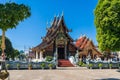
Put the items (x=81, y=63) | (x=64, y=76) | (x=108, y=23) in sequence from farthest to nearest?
(x=81, y=63) < (x=108, y=23) < (x=64, y=76)

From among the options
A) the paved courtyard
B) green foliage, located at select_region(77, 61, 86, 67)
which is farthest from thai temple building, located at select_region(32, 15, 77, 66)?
the paved courtyard

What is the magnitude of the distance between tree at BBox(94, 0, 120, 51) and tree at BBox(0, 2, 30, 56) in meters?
14.3

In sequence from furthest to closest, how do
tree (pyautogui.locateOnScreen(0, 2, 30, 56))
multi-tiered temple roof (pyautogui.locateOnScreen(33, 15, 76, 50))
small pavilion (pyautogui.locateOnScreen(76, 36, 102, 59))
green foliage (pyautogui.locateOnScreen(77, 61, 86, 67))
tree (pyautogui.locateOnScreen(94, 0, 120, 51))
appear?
small pavilion (pyautogui.locateOnScreen(76, 36, 102, 59))
multi-tiered temple roof (pyautogui.locateOnScreen(33, 15, 76, 50))
green foliage (pyautogui.locateOnScreen(77, 61, 86, 67))
tree (pyautogui.locateOnScreen(94, 0, 120, 51))
tree (pyautogui.locateOnScreen(0, 2, 30, 56))

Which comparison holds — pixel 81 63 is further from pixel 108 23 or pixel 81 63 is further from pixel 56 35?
pixel 108 23

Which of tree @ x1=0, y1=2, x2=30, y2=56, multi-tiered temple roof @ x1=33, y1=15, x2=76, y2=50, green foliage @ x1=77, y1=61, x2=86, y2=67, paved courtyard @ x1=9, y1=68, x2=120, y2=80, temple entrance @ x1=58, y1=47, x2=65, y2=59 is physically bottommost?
paved courtyard @ x1=9, y1=68, x2=120, y2=80

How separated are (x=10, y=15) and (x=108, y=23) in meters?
15.5

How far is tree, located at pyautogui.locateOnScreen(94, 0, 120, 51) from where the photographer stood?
104 feet

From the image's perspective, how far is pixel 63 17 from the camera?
54344mm

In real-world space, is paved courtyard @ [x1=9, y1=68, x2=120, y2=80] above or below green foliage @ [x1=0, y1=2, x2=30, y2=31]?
below

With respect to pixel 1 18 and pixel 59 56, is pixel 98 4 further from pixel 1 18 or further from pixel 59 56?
pixel 59 56

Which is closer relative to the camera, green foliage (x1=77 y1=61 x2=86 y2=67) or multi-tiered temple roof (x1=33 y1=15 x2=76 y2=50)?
green foliage (x1=77 y1=61 x2=86 y2=67)

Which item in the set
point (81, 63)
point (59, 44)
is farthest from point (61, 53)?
point (81, 63)

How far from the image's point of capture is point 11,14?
19.0 m

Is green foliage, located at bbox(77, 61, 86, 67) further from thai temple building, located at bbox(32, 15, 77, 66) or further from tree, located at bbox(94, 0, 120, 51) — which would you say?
tree, located at bbox(94, 0, 120, 51)
